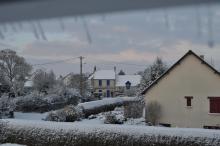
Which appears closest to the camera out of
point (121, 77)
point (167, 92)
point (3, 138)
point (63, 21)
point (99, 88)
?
point (63, 21)

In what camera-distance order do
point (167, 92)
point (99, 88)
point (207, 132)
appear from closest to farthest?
point (207, 132), point (167, 92), point (99, 88)

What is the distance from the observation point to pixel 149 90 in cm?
2788

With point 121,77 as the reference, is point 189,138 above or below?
below

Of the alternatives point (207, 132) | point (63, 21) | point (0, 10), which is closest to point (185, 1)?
point (63, 21)

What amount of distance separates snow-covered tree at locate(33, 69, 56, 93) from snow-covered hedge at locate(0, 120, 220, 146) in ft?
100

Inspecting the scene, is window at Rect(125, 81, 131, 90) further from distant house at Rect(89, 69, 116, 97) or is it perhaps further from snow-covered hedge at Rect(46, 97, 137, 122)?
snow-covered hedge at Rect(46, 97, 137, 122)

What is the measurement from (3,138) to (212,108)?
13368 millimetres

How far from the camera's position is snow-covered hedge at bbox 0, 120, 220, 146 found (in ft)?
49.7

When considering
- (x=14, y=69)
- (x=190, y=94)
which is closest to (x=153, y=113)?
(x=190, y=94)

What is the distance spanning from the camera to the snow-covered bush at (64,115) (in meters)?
26.3

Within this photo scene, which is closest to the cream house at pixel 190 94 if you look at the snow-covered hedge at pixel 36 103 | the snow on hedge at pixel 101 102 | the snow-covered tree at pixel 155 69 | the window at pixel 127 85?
the snow-covered tree at pixel 155 69

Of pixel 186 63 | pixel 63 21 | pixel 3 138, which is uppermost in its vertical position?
pixel 186 63

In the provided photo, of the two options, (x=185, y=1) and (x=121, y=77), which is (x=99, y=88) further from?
(x=185, y=1)

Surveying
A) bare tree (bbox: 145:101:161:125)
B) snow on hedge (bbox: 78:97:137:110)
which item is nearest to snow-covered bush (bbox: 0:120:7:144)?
bare tree (bbox: 145:101:161:125)
